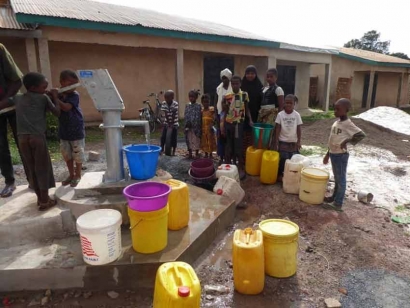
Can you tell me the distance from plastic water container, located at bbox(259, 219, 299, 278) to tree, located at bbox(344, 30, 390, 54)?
53889mm

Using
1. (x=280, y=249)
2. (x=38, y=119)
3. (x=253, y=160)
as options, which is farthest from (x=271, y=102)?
(x=38, y=119)

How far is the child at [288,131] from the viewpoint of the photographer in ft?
14.3

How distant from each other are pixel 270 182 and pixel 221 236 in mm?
1492

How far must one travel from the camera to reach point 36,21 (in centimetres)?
685

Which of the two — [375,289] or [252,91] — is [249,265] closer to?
[375,289]

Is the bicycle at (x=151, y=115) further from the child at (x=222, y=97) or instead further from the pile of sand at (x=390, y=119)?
the pile of sand at (x=390, y=119)

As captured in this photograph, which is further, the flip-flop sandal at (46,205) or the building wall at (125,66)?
the building wall at (125,66)

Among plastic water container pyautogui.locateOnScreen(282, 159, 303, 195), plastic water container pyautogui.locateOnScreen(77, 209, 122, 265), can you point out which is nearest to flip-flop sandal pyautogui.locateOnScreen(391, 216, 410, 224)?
plastic water container pyautogui.locateOnScreen(282, 159, 303, 195)

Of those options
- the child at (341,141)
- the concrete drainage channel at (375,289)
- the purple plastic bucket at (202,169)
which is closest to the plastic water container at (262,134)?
the purple plastic bucket at (202,169)

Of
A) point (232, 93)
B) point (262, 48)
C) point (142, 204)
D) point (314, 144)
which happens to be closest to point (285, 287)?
point (142, 204)

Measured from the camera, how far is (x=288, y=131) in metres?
4.43

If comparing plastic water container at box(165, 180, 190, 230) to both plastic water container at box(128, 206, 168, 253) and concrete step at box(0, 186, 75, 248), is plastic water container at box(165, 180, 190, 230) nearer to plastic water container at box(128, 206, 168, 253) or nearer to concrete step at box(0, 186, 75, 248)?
plastic water container at box(128, 206, 168, 253)

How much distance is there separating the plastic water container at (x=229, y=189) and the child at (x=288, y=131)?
103 cm

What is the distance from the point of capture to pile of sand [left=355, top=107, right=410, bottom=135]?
9.81m
